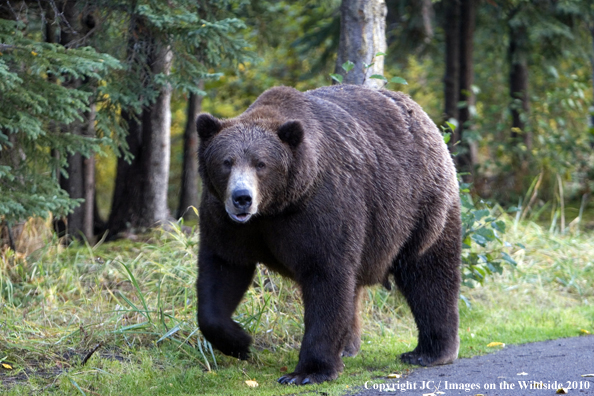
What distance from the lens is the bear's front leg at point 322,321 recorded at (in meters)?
5.09

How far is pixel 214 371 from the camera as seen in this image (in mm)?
5574

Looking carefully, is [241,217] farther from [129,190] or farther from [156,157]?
[129,190]

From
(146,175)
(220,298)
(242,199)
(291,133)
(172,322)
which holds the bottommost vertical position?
(172,322)

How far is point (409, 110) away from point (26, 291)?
4149 mm

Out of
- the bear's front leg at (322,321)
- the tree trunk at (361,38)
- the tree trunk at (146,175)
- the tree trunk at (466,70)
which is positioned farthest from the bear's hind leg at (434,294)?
the tree trunk at (466,70)

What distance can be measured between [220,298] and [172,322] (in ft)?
3.46

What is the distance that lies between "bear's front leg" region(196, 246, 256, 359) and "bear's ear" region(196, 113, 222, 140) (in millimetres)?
861

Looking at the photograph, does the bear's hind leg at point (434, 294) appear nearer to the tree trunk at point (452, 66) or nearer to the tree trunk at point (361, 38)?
the tree trunk at point (361, 38)

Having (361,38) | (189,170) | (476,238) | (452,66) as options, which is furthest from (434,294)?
(452,66)

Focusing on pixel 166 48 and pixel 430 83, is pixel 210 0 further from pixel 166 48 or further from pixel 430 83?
pixel 430 83

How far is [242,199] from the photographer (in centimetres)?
466

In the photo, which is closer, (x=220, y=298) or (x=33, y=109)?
(x=220, y=298)

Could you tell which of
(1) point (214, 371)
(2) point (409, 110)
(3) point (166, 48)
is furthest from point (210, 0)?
(1) point (214, 371)

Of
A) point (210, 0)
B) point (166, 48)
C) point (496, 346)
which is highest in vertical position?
point (210, 0)
